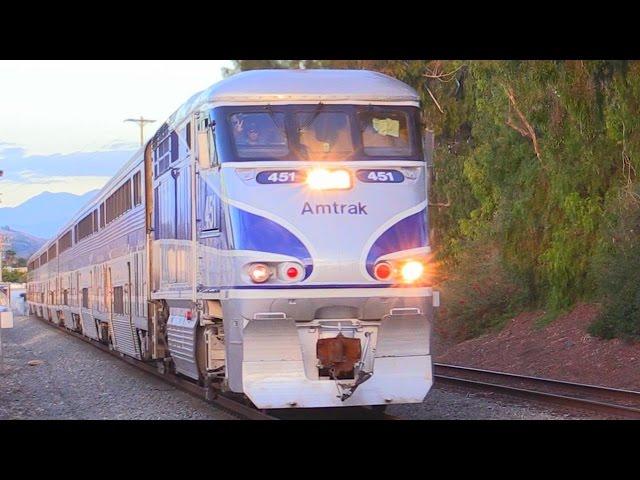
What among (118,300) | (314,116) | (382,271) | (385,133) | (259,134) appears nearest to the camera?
(382,271)

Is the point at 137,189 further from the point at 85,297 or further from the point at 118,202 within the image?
the point at 85,297

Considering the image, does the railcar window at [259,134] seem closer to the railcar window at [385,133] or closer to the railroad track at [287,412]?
the railcar window at [385,133]

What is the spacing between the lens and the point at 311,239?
10250mm

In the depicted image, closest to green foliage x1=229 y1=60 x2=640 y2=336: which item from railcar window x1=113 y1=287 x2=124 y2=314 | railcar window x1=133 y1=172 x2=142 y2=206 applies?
railcar window x1=133 y1=172 x2=142 y2=206

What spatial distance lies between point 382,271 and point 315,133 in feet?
5.22

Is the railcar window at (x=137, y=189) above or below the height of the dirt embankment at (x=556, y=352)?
above

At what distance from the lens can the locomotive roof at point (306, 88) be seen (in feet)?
35.3

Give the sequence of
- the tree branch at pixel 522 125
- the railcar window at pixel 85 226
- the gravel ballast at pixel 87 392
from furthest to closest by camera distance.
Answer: the railcar window at pixel 85 226, the tree branch at pixel 522 125, the gravel ballast at pixel 87 392

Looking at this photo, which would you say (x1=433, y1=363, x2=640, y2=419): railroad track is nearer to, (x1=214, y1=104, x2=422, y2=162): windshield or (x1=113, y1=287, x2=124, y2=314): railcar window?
(x1=214, y1=104, x2=422, y2=162): windshield

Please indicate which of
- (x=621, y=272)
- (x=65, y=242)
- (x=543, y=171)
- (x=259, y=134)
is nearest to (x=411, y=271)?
(x=259, y=134)

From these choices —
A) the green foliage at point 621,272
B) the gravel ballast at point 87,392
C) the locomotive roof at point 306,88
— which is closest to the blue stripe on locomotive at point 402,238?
the locomotive roof at point 306,88

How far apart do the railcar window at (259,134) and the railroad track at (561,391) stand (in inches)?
192

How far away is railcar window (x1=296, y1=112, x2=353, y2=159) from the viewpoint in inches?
421
